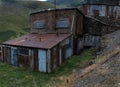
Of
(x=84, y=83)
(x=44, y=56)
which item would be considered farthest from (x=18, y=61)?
(x=84, y=83)

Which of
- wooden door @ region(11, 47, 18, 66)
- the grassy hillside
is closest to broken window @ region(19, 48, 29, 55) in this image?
wooden door @ region(11, 47, 18, 66)

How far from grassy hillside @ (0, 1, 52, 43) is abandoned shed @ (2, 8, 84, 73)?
23.1m

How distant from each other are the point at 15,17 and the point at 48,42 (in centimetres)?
6157

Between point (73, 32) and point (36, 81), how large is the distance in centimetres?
1030

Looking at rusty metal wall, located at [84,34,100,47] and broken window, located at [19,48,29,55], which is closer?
broken window, located at [19,48,29,55]

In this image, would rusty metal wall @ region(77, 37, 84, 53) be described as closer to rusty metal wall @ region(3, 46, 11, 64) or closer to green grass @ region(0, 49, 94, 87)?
green grass @ region(0, 49, 94, 87)

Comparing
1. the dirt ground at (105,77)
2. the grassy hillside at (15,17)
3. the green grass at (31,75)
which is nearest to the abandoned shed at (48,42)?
the green grass at (31,75)

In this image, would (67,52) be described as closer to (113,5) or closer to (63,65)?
(63,65)

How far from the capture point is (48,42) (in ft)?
79.6

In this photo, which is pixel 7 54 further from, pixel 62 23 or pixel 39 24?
pixel 62 23

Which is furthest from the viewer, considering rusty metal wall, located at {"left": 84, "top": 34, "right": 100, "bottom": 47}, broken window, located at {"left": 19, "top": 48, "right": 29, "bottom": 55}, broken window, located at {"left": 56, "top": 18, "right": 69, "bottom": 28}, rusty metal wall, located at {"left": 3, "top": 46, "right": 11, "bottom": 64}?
rusty metal wall, located at {"left": 84, "top": 34, "right": 100, "bottom": 47}

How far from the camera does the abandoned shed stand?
23156 mm

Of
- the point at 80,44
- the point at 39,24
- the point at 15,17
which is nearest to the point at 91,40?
the point at 80,44

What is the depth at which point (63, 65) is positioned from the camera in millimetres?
24547
